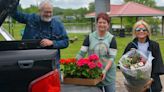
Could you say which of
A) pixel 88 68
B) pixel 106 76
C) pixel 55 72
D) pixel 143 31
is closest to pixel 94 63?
pixel 88 68

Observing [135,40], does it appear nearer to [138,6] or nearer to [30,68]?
[30,68]

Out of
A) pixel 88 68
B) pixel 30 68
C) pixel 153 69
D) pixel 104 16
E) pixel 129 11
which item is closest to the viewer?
pixel 30 68

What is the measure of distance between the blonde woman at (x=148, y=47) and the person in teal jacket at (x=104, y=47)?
43 cm

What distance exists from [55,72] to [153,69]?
2446 mm

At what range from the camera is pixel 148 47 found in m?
5.15

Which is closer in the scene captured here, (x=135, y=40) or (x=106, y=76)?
(x=106, y=76)

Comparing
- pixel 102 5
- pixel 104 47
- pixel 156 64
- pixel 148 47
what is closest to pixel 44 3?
pixel 104 47

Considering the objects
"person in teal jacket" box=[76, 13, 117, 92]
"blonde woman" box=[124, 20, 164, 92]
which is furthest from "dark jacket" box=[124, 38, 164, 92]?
"person in teal jacket" box=[76, 13, 117, 92]

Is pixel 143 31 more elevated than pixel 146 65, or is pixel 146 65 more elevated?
pixel 143 31

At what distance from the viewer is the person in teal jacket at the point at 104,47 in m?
4.80

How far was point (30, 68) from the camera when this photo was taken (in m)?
2.82

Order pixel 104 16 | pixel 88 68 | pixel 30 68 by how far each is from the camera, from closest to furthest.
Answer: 1. pixel 30 68
2. pixel 88 68
3. pixel 104 16

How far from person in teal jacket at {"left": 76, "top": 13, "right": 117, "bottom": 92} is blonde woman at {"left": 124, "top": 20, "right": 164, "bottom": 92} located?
16.8 inches

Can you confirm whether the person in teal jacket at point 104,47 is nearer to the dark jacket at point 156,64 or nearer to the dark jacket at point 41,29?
the dark jacket at point 41,29
